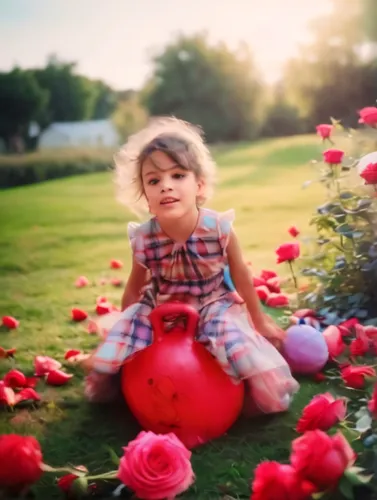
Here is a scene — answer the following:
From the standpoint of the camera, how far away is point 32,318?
2176mm

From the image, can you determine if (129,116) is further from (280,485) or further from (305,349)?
(280,485)

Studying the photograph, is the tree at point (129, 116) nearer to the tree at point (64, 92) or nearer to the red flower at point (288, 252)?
the tree at point (64, 92)

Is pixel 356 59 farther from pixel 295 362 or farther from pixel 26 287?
pixel 26 287

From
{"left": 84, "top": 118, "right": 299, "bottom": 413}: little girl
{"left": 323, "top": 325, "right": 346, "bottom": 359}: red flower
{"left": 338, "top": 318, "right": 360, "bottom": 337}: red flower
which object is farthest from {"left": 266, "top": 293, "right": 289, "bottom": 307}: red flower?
{"left": 84, "top": 118, "right": 299, "bottom": 413}: little girl

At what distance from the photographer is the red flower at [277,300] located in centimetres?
222

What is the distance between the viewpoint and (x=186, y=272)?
1587mm

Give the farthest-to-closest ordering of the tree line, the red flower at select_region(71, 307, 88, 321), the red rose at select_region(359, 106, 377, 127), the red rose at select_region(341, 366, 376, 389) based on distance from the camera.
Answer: the red flower at select_region(71, 307, 88, 321)
the tree line
the red rose at select_region(359, 106, 377, 127)
the red rose at select_region(341, 366, 376, 389)

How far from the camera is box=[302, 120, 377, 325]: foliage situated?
6.64 feet

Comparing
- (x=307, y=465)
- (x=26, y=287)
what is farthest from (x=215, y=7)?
(x=307, y=465)

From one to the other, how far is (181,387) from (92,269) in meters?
1.20

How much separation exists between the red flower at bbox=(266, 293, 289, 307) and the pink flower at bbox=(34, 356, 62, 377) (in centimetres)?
78

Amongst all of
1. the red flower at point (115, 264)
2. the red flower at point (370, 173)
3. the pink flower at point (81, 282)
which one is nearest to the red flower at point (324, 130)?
the red flower at point (370, 173)

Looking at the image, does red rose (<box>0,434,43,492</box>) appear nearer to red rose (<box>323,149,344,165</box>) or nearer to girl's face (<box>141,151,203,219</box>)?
girl's face (<box>141,151,203,219</box>)

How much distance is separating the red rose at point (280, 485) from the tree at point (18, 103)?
1324 mm
